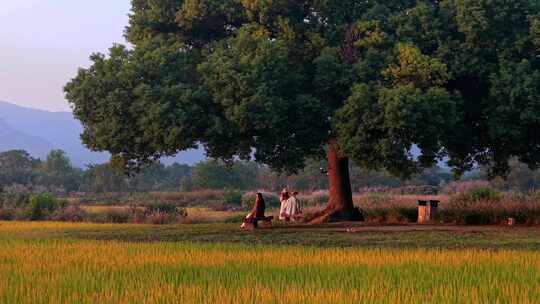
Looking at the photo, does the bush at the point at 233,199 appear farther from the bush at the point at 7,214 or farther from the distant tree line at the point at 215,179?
the distant tree line at the point at 215,179

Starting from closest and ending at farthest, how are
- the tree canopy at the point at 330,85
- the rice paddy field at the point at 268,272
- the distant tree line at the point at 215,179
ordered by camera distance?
the rice paddy field at the point at 268,272 → the tree canopy at the point at 330,85 → the distant tree line at the point at 215,179

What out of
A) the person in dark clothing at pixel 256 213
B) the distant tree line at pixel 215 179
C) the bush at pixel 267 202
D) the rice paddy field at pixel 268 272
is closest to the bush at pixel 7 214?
the bush at pixel 267 202

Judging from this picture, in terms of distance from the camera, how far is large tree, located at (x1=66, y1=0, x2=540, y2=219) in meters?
27.4

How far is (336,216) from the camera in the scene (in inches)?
1294

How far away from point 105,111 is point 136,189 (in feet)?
297

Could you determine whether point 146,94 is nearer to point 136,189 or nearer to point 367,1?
point 367,1

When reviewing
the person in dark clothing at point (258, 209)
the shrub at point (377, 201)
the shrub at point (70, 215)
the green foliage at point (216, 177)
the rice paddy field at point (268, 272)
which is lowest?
the rice paddy field at point (268, 272)

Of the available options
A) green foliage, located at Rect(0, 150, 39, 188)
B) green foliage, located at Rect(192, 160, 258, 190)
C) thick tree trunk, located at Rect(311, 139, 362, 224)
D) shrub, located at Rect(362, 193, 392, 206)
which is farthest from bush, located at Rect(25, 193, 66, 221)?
Answer: green foliage, located at Rect(0, 150, 39, 188)

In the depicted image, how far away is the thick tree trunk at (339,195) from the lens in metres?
33.1

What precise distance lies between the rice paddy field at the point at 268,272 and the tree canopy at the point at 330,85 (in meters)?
5.68

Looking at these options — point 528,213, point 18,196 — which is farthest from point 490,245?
point 18,196

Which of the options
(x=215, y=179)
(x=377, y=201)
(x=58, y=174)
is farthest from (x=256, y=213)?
(x=58, y=174)

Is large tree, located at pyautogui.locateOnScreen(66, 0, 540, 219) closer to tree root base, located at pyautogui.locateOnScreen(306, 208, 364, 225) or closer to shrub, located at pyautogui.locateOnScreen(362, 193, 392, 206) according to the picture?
tree root base, located at pyautogui.locateOnScreen(306, 208, 364, 225)

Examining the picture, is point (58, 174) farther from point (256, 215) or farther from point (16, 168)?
point (256, 215)
